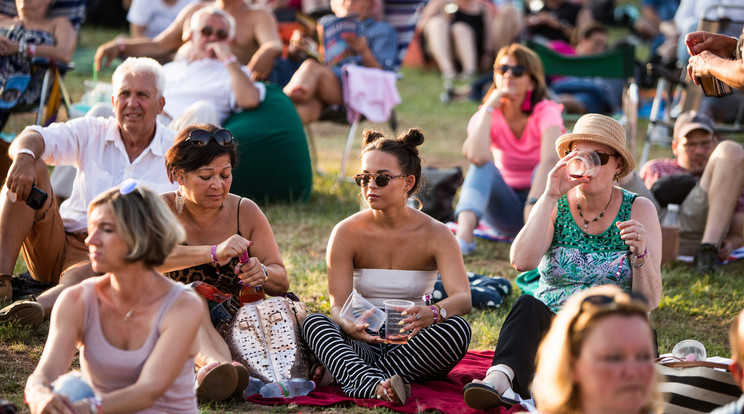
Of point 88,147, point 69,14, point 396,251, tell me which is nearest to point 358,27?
point 69,14

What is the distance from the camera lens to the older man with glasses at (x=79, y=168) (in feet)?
16.0

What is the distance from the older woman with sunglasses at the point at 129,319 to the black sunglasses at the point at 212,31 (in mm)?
4043

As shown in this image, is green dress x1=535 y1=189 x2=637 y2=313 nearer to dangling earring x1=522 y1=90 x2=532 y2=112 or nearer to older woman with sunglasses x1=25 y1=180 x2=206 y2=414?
older woman with sunglasses x1=25 y1=180 x2=206 y2=414

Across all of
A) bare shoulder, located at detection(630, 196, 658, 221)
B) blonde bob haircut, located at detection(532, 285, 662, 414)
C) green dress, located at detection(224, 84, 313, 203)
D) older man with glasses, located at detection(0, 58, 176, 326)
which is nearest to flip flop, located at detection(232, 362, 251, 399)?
older man with glasses, located at detection(0, 58, 176, 326)

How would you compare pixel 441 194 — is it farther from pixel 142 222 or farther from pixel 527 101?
pixel 142 222

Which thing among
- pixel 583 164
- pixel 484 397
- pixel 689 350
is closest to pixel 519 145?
pixel 583 164

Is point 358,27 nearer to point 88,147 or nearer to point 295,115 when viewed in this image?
point 295,115

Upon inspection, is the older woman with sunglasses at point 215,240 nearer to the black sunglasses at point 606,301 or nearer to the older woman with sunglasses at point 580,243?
the older woman with sunglasses at point 580,243

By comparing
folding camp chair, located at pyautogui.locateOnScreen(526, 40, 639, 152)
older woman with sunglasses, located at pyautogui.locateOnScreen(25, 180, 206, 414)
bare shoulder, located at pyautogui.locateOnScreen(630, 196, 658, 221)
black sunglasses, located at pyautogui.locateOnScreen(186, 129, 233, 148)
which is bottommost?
older woman with sunglasses, located at pyautogui.locateOnScreen(25, 180, 206, 414)

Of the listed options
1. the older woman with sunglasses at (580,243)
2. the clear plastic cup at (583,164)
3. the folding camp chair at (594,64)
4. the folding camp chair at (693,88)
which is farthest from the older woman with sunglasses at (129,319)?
the folding camp chair at (594,64)

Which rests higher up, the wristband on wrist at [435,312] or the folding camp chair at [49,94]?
the folding camp chair at [49,94]

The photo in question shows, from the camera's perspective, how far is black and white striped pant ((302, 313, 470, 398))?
4043 mm

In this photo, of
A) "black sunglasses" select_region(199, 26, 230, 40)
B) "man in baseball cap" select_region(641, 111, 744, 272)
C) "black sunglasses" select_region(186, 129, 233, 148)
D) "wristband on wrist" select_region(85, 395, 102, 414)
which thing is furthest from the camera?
"black sunglasses" select_region(199, 26, 230, 40)

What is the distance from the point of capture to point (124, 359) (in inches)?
118
